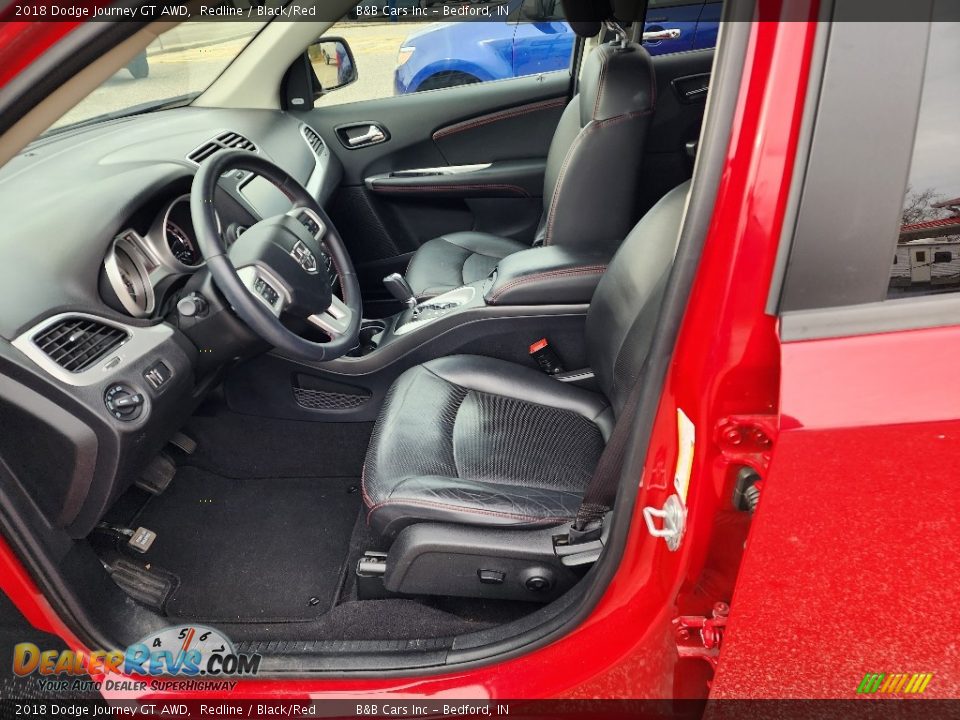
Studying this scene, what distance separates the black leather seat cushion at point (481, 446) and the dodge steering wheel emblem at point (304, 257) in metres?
0.34

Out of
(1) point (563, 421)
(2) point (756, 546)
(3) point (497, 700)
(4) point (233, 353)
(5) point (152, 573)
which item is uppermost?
(2) point (756, 546)

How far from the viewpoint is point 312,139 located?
2.69m

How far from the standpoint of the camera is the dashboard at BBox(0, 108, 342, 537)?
125 cm

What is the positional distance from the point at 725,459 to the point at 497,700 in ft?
1.87

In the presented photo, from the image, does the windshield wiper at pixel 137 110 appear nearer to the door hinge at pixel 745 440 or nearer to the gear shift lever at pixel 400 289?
the gear shift lever at pixel 400 289

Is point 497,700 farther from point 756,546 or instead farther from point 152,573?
point 152,573

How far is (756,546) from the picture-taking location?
2.60ft

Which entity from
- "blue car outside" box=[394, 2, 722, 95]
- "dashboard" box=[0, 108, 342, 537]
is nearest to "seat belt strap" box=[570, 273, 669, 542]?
"dashboard" box=[0, 108, 342, 537]

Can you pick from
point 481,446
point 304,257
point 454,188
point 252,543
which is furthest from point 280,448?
point 454,188

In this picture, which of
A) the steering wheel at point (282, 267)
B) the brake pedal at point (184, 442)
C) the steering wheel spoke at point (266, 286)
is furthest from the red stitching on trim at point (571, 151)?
the brake pedal at point (184, 442)

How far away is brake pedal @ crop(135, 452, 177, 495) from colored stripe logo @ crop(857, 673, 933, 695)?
5.33ft

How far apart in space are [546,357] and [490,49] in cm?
163

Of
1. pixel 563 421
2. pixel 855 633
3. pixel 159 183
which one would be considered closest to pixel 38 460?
pixel 159 183

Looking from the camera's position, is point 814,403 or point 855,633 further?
point 855,633
